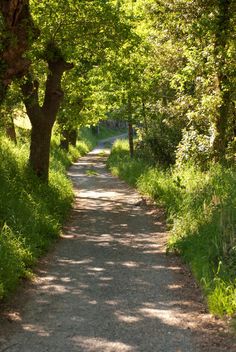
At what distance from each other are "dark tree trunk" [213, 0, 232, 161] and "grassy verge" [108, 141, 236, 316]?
1138 millimetres

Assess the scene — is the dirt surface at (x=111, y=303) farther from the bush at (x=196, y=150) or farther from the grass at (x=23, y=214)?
the bush at (x=196, y=150)

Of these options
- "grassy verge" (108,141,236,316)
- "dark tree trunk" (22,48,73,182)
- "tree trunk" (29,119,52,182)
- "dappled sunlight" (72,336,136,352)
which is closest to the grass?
"tree trunk" (29,119,52,182)

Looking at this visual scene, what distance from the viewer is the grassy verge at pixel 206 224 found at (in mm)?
6484

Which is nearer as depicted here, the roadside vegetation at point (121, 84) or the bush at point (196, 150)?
the roadside vegetation at point (121, 84)

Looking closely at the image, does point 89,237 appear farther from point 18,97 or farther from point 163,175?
point 163,175

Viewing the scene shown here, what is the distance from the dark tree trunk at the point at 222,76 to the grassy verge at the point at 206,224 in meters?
1.14

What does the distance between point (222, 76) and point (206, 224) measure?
21.1ft

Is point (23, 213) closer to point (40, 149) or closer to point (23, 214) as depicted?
point (23, 214)

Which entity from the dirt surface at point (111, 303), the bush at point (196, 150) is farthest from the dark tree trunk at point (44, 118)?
the bush at point (196, 150)

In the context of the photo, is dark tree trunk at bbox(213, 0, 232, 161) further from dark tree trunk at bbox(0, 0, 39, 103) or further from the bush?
dark tree trunk at bbox(0, 0, 39, 103)

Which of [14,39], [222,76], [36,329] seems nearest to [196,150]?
[222,76]

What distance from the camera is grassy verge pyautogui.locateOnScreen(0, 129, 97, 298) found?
7.52m

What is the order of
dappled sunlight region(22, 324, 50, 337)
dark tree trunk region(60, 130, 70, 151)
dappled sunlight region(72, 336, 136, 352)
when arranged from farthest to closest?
dark tree trunk region(60, 130, 70, 151) → dappled sunlight region(22, 324, 50, 337) → dappled sunlight region(72, 336, 136, 352)

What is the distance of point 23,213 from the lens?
32.6ft
